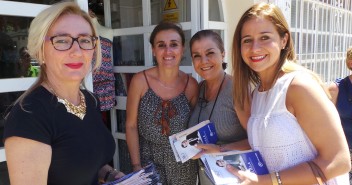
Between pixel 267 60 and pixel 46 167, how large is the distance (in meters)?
1.11

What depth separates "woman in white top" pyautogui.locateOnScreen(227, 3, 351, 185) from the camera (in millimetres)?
1210

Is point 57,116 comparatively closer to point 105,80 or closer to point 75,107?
point 75,107

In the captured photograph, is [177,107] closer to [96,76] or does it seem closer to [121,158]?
[96,76]

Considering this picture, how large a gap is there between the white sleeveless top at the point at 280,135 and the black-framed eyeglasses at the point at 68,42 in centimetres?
89

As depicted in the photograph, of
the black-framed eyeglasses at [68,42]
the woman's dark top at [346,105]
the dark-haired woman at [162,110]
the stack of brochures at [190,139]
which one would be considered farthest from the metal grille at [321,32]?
the black-framed eyeglasses at [68,42]

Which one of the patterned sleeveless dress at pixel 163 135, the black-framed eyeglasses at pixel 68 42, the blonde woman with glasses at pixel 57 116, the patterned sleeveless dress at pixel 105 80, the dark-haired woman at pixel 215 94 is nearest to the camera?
the blonde woman with glasses at pixel 57 116

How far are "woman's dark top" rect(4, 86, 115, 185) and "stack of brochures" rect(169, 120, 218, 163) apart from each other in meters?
0.54

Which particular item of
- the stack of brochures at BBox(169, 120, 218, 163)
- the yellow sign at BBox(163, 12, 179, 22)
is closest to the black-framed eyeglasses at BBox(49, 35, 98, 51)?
the stack of brochures at BBox(169, 120, 218, 163)

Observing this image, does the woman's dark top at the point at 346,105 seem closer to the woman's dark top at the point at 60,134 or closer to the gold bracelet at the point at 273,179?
the gold bracelet at the point at 273,179

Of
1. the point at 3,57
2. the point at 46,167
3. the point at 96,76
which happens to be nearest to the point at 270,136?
the point at 46,167

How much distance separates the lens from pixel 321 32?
17.9 ft

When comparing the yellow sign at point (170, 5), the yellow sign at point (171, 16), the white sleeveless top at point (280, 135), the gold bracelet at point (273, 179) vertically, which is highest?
the yellow sign at point (170, 5)

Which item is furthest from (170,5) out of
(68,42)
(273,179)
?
(273,179)

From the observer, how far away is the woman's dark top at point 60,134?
1.00 m
